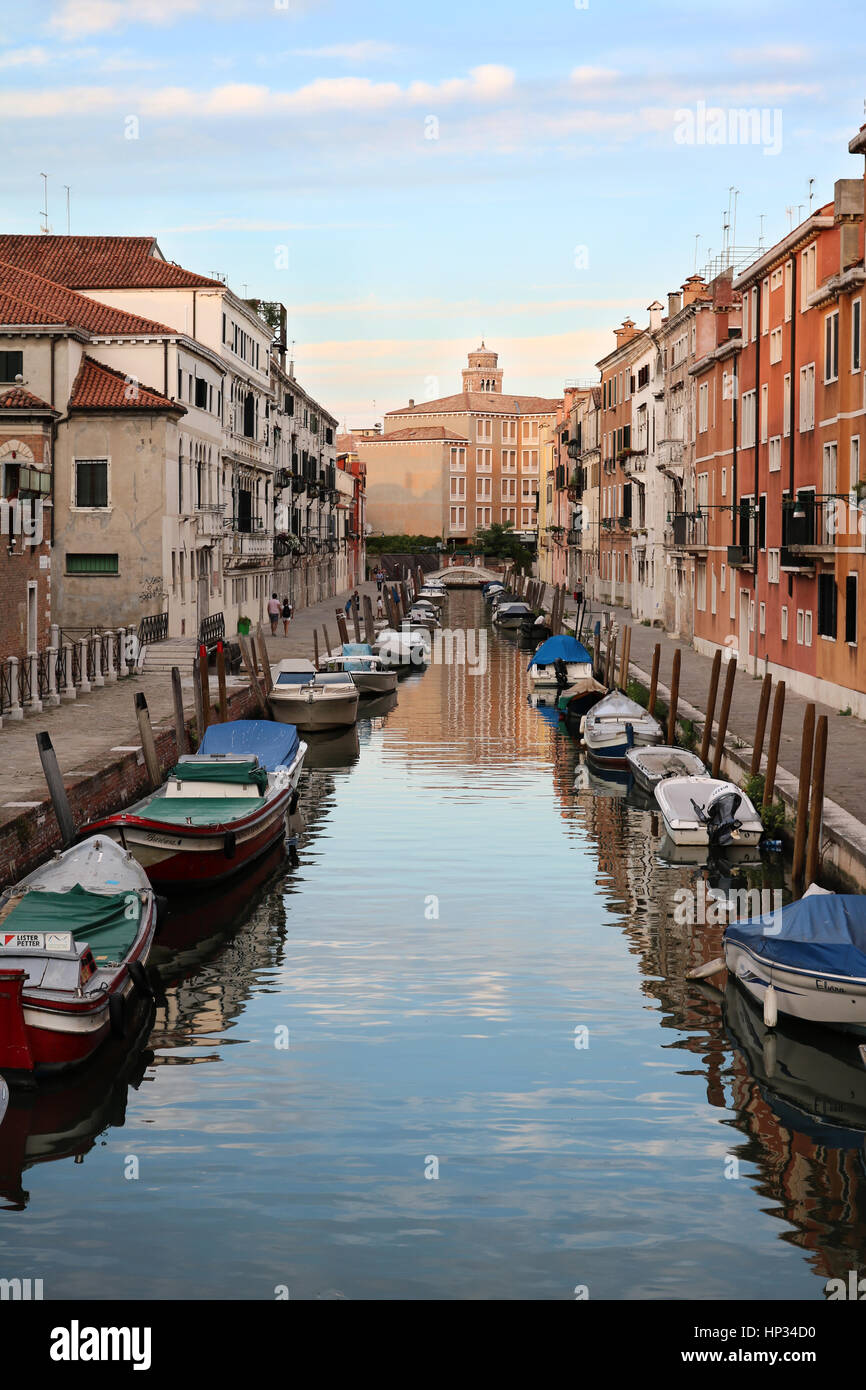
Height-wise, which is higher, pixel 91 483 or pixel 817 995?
pixel 91 483

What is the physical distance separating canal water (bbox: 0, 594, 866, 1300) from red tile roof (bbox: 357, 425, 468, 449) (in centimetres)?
13108

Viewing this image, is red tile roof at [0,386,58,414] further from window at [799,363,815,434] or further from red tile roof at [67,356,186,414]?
window at [799,363,815,434]

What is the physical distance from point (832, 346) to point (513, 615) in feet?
162

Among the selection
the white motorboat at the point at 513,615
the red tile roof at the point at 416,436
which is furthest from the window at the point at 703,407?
the red tile roof at the point at 416,436

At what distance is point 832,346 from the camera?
33719 mm

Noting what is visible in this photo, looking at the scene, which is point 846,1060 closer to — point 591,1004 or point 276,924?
point 591,1004

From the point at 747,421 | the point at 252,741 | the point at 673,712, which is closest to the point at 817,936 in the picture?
the point at 252,741

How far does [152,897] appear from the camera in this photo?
18.8 metres

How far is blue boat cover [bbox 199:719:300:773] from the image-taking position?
29.4 meters

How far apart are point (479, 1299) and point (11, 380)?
3712 cm

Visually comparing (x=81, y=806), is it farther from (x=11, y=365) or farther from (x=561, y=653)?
(x=561, y=653)

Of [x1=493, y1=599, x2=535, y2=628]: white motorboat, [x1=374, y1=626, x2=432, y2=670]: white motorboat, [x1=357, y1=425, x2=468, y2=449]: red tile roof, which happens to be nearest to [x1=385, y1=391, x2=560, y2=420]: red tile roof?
[x1=357, y1=425, x2=468, y2=449]: red tile roof

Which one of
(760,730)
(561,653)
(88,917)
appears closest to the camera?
(88,917)
